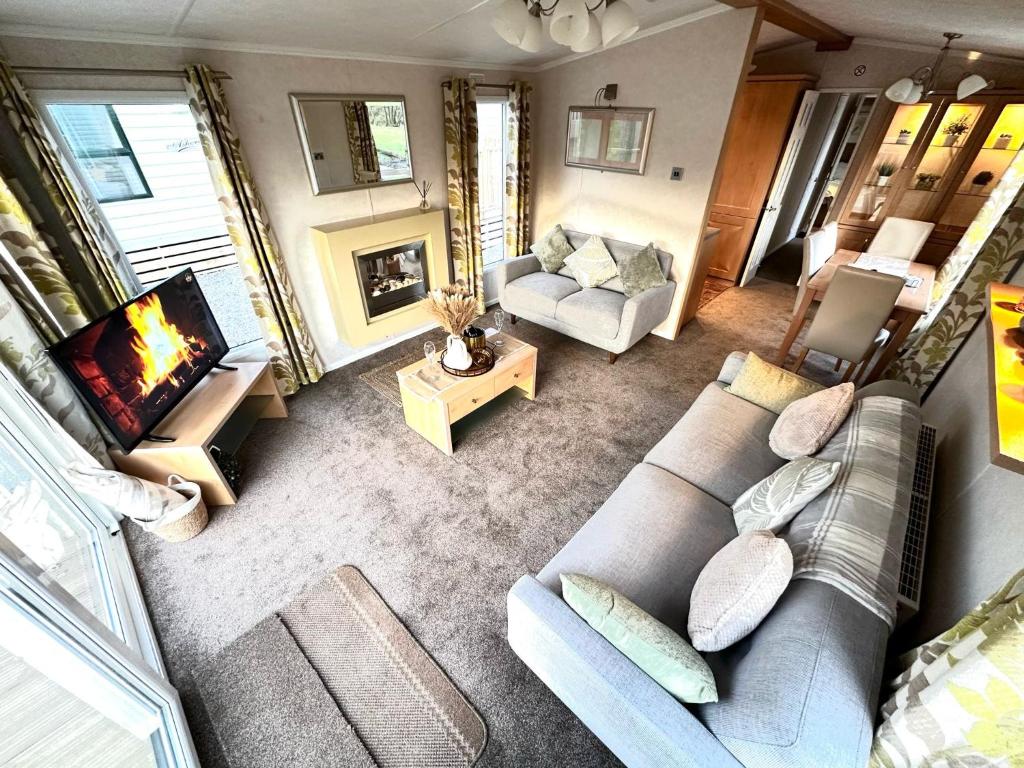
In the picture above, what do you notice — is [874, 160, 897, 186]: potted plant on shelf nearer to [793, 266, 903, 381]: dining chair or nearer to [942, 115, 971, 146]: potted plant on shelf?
[942, 115, 971, 146]: potted plant on shelf

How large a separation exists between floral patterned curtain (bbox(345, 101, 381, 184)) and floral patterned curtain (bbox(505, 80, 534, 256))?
142cm

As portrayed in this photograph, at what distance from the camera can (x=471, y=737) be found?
1.38 meters

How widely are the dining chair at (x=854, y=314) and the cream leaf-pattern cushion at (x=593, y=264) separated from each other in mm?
1519

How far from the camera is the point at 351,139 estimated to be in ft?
9.18

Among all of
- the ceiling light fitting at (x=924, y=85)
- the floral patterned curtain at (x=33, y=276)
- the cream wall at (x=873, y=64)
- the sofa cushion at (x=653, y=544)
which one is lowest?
the sofa cushion at (x=653, y=544)

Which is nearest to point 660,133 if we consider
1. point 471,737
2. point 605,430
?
point 605,430

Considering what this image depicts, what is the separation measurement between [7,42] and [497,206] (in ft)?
10.7

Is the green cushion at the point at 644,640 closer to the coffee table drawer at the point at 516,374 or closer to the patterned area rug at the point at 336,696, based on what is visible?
the patterned area rug at the point at 336,696

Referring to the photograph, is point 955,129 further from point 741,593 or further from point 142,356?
point 142,356

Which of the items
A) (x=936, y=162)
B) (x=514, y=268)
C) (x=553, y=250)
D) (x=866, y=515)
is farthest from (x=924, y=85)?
(x=866, y=515)

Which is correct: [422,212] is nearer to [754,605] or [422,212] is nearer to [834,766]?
[754,605]

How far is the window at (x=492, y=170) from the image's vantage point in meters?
3.72

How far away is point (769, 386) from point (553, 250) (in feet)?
7.51

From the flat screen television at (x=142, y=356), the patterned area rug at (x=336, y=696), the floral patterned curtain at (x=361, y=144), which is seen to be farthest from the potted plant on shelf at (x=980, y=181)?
the flat screen television at (x=142, y=356)
